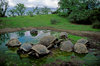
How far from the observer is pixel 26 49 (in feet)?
26.8

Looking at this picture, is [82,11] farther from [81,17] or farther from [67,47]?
[67,47]

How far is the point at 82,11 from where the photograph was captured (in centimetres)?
2464

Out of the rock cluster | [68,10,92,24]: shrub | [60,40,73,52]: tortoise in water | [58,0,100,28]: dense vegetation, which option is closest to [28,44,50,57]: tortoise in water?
the rock cluster

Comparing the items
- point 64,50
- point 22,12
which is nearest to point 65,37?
point 64,50

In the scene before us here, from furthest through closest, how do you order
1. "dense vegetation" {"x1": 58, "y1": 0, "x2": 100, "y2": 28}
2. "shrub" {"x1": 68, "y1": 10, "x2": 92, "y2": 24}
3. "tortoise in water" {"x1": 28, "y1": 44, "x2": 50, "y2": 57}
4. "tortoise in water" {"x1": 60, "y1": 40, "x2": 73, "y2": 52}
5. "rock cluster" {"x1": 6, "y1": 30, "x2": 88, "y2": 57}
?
"shrub" {"x1": 68, "y1": 10, "x2": 92, "y2": 24} → "dense vegetation" {"x1": 58, "y1": 0, "x2": 100, "y2": 28} → "tortoise in water" {"x1": 60, "y1": 40, "x2": 73, "y2": 52} → "rock cluster" {"x1": 6, "y1": 30, "x2": 88, "y2": 57} → "tortoise in water" {"x1": 28, "y1": 44, "x2": 50, "y2": 57}

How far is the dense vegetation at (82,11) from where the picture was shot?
898 inches

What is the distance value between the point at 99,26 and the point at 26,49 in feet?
48.4

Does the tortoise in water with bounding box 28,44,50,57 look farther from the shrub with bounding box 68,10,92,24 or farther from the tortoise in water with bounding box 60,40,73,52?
the shrub with bounding box 68,10,92,24

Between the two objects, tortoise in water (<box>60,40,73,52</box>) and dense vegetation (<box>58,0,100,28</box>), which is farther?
dense vegetation (<box>58,0,100,28</box>)

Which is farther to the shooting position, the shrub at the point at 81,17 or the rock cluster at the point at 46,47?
the shrub at the point at 81,17

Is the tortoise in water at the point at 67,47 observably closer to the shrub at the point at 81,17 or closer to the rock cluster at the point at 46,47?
the rock cluster at the point at 46,47

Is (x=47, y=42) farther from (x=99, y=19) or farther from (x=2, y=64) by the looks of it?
(x=99, y=19)

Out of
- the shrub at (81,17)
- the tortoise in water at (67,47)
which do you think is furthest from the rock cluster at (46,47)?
the shrub at (81,17)

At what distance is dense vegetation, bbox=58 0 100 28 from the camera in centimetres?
2281
